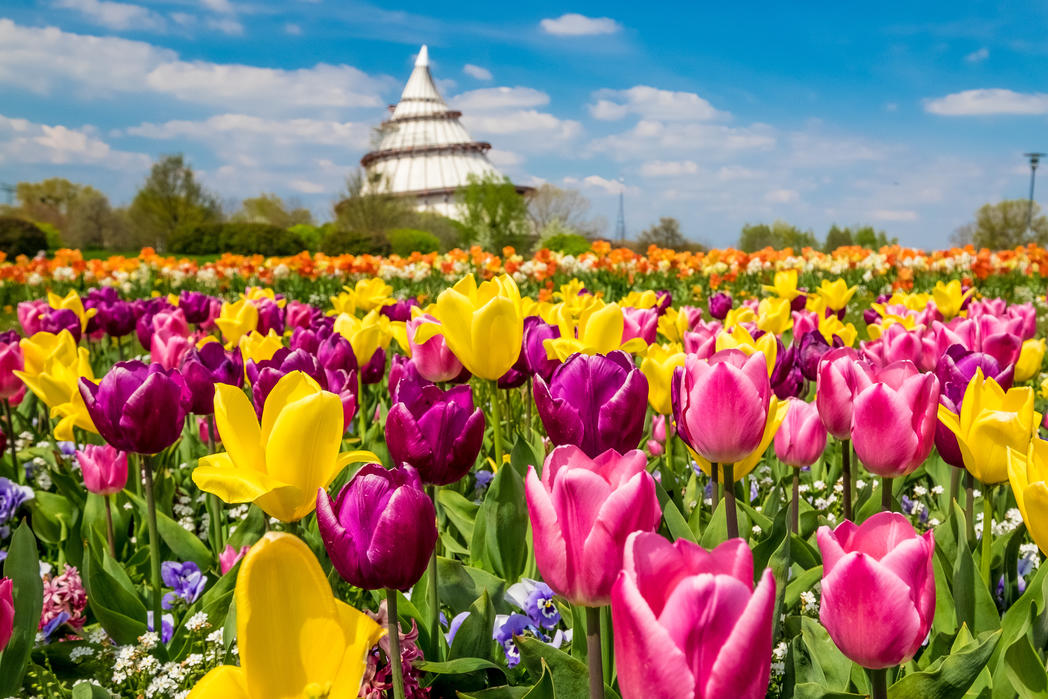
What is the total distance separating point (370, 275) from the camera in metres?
12.3

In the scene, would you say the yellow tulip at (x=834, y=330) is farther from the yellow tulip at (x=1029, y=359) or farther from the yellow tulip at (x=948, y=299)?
the yellow tulip at (x=948, y=299)

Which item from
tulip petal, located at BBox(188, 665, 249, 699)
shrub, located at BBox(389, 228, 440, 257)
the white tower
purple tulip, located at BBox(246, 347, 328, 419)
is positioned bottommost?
tulip petal, located at BBox(188, 665, 249, 699)

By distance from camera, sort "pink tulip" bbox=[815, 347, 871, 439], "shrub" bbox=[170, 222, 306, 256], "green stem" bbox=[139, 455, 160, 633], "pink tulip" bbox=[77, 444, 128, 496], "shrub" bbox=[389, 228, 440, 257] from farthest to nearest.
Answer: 1. "shrub" bbox=[389, 228, 440, 257]
2. "shrub" bbox=[170, 222, 306, 256]
3. "pink tulip" bbox=[77, 444, 128, 496]
4. "green stem" bbox=[139, 455, 160, 633]
5. "pink tulip" bbox=[815, 347, 871, 439]

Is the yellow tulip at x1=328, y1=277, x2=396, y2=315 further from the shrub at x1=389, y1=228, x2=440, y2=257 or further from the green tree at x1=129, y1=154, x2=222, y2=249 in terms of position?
the green tree at x1=129, y1=154, x2=222, y2=249

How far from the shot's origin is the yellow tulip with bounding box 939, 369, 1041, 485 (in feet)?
5.17

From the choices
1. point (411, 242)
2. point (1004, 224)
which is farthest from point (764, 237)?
point (411, 242)

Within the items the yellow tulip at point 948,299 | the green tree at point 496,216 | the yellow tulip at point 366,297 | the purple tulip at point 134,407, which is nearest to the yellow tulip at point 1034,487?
the purple tulip at point 134,407

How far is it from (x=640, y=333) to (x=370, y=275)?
9.66 meters

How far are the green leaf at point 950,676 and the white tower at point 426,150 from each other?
94.5 m

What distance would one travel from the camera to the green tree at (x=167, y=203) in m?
51.1

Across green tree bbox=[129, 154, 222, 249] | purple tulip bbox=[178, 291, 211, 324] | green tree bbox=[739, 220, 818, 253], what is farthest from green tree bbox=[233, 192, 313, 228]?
purple tulip bbox=[178, 291, 211, 324]

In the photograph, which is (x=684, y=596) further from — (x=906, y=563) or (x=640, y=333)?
(x=640, y=333)

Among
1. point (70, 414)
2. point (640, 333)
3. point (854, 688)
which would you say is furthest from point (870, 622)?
point (70, 414)

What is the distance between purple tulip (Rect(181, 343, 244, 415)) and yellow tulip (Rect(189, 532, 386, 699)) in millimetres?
1459
